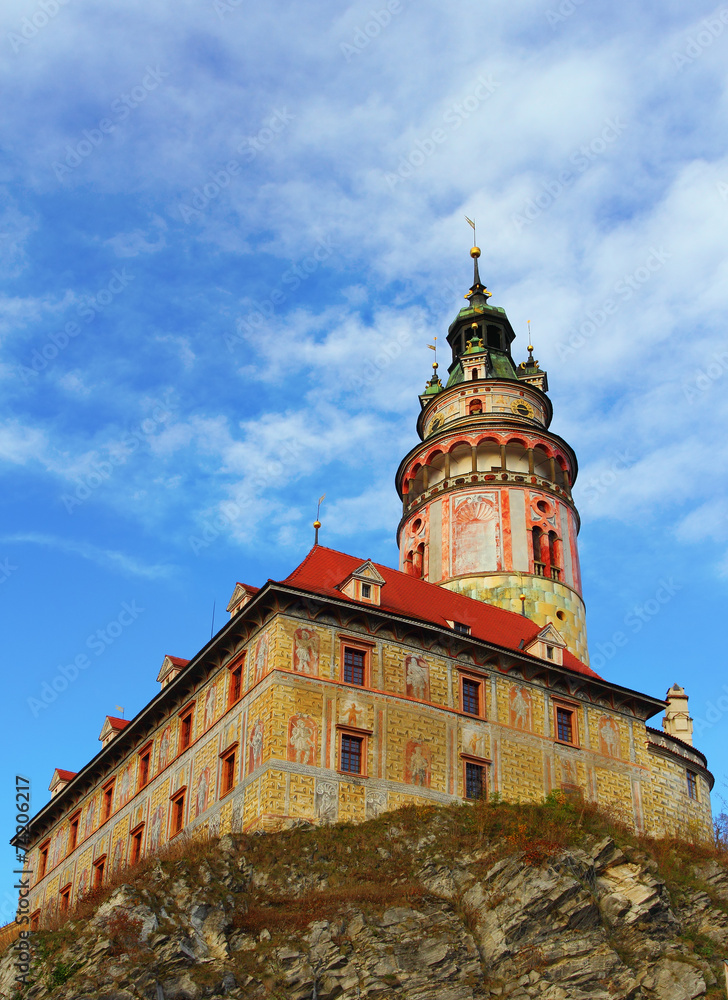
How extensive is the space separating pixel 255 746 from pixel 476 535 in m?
20.7

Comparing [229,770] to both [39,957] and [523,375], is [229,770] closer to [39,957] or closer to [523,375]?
[39,957]

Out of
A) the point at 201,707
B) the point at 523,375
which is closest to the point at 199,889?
the point at 201,707

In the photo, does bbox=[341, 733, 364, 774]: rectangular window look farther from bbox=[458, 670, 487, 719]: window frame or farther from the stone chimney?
the stone chimney

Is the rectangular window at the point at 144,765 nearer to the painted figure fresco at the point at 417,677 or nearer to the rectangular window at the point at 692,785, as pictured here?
the painted figure fresco at the point at 417,677

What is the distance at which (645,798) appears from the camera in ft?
143

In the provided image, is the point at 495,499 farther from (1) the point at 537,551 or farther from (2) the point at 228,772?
(2) the point at 228,772

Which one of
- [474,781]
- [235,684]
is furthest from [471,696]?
[235,684]

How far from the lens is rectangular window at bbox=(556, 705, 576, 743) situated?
4256cm

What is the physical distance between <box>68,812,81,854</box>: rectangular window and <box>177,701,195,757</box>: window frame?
1075 centimetres

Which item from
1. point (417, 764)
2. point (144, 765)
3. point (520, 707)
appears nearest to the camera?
point (417, 764)

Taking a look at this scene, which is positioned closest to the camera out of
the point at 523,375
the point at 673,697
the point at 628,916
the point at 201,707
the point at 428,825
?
the point at 628,916

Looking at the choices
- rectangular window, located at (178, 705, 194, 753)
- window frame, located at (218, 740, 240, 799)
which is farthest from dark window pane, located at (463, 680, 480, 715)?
rectangular window, located at (178, 705, 194, 753)

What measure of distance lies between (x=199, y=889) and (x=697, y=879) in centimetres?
1550

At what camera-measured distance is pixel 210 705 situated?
40.9 metres
